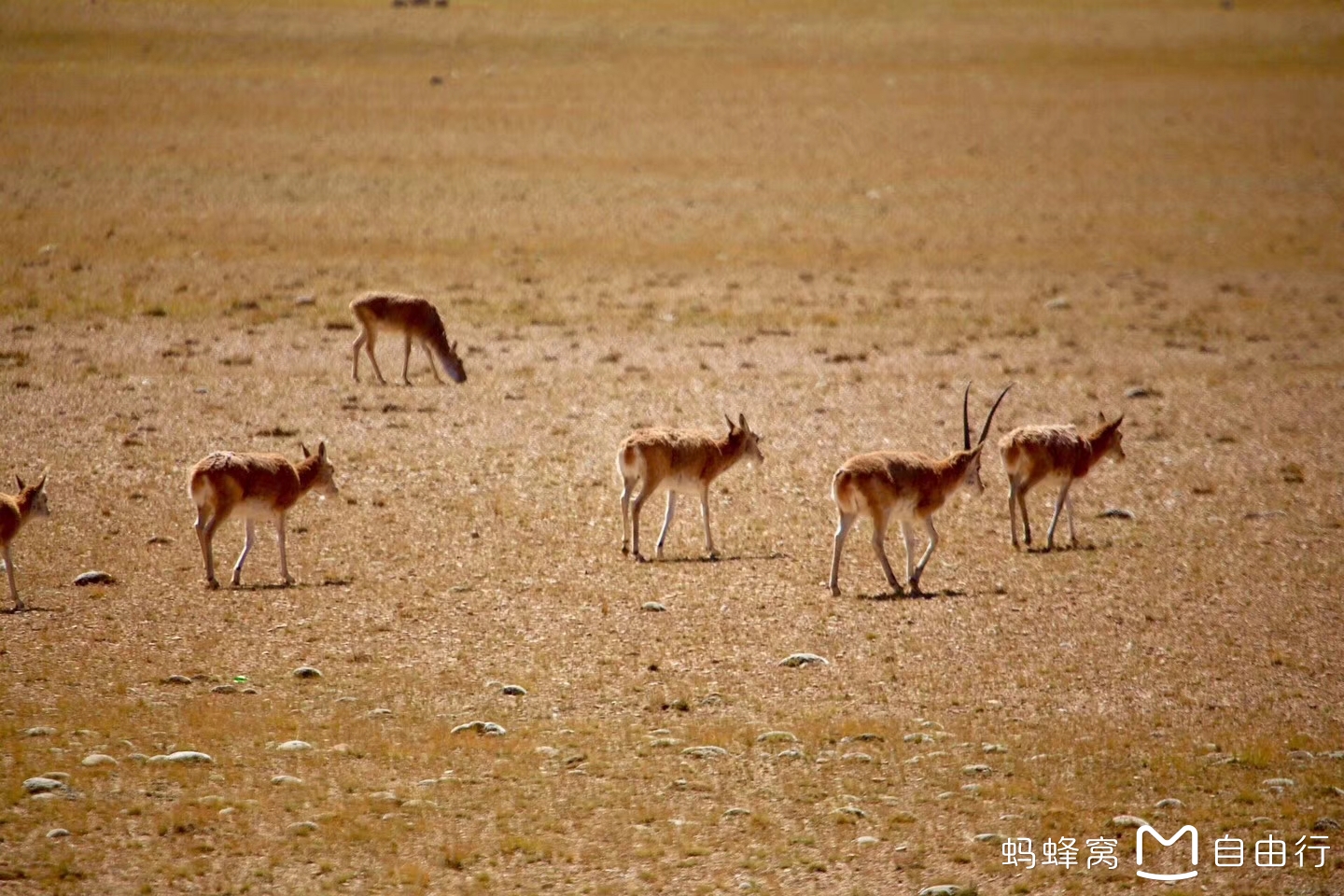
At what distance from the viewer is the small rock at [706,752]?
12477 mm

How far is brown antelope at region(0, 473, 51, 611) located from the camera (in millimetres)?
14438

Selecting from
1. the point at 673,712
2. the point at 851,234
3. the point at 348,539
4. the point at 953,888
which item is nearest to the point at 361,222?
the point at 851,234

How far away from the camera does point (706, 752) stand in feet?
41.0

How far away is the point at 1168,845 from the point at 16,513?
10.1m

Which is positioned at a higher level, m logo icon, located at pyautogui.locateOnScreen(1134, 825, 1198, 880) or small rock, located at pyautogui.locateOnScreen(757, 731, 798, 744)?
small rock, located at pyautogui.locateOnScreen(757, 731, 798, 744)

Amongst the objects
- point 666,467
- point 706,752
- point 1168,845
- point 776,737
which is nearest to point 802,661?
point 776,737

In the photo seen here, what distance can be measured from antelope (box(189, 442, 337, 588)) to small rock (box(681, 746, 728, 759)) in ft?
18.0

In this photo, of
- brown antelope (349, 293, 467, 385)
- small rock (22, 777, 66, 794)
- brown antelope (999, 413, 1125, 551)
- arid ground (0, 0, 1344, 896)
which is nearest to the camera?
small rock (22, 777, 66, 794)

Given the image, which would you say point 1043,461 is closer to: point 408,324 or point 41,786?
point 41,786

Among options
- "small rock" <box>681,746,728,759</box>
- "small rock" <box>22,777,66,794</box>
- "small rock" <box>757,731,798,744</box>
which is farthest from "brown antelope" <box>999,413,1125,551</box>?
"small rock" <box>22,777,66,794</box>

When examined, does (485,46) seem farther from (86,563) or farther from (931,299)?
(86,563)

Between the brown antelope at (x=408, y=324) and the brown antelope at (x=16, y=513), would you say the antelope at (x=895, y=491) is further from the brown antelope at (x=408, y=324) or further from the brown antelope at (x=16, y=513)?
the brown antelope at (x=408, y=324)

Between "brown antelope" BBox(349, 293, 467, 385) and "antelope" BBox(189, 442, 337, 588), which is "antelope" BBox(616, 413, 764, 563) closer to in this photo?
"antelope" BBox(189, 442, 337, 588)

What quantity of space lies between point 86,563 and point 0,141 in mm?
32957
